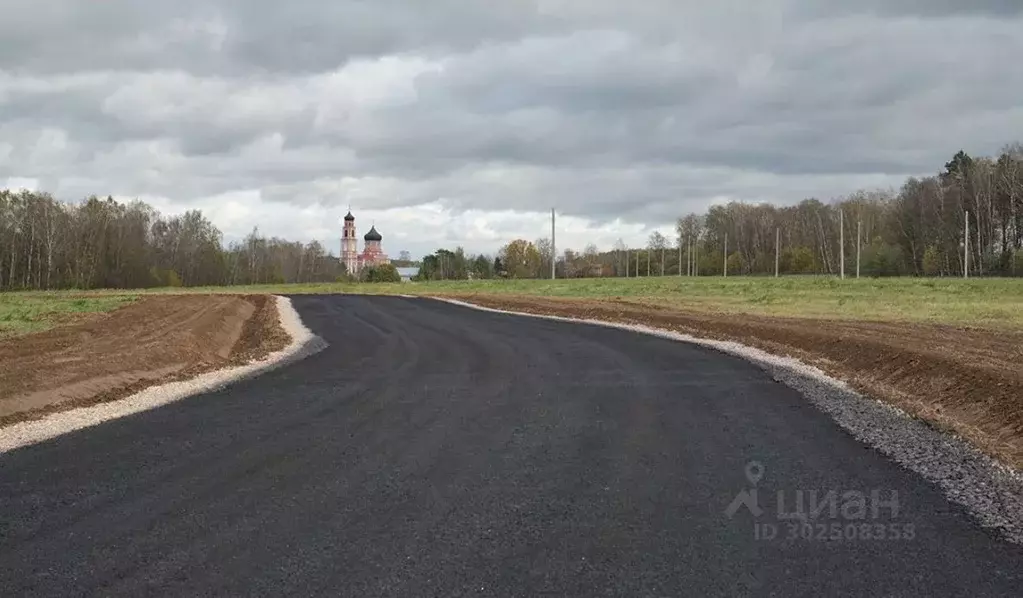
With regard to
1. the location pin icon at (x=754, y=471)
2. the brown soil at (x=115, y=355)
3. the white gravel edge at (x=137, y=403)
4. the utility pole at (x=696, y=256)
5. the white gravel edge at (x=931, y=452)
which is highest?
the utility pole at (x=696, y=256)

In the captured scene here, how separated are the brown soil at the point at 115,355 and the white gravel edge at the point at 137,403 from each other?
1.17 ft

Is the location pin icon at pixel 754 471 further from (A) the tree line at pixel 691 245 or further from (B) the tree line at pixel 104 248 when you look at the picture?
(B) the tree line at pixel 104 248

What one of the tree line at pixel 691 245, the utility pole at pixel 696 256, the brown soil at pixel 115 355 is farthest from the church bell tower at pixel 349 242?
the brown soil at pixel 115 355

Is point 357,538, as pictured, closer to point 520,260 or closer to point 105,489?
point 105,489

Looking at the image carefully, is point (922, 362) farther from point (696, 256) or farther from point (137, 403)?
point (696, 256)

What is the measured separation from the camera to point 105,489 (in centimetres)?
688

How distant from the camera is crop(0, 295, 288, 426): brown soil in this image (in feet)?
40.4

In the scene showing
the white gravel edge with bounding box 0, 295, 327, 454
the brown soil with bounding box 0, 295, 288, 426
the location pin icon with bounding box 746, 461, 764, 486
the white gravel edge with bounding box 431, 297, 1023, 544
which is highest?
the brown soil with bounding box 0, 295, 288, 426

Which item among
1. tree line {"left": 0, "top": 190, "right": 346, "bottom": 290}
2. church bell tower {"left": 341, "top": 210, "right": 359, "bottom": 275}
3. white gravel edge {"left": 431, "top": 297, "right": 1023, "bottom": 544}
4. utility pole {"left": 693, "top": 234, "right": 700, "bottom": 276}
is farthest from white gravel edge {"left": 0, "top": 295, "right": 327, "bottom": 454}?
church bell tower {"left": 341, "top": 210, "right": 359, "bottom": 275}

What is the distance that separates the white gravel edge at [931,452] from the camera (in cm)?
623

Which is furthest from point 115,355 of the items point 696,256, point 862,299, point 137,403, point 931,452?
point 696,256

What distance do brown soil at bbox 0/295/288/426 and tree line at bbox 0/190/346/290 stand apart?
70543mm

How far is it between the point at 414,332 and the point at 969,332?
1537 cm

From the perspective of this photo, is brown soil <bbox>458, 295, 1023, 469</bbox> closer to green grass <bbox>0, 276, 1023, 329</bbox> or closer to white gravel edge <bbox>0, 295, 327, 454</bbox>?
green grass <bbox>0, 276, 1023, 329</bbox>
